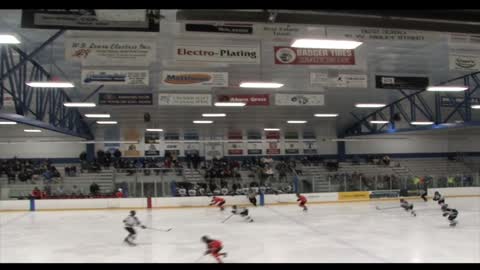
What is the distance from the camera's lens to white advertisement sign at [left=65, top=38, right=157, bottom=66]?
9117 millimetres

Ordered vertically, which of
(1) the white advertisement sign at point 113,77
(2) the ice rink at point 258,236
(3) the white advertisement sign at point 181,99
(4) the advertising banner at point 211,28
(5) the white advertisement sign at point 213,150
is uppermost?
(4) the advertising banner at point 211,28

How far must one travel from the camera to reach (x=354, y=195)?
2250 centimetres

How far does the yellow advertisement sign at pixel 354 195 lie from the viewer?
22.3 m

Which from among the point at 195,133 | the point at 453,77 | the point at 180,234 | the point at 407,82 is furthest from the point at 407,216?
the point at 195,133

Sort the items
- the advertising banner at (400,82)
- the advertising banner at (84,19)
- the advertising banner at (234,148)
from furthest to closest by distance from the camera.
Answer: the advertising banner at (234,148), the advertising banner at (400,82), the advertising banner at (84,19)

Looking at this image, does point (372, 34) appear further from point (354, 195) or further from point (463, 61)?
point (354, 195)

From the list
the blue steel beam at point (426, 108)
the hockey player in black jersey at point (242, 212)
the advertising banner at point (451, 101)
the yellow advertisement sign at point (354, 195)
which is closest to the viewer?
the hockey player in black jersey at point (242, 212)

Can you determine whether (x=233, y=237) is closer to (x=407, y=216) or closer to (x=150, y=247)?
(x=150, y=247)

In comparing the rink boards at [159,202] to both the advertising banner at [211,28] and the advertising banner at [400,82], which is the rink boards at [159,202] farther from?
the advertising banner at [211,28]

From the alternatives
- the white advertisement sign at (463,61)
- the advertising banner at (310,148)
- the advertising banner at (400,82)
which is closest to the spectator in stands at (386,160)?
the advertising banner at (310,148)

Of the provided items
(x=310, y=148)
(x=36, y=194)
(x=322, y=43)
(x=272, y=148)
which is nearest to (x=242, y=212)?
(x=322, y=43)

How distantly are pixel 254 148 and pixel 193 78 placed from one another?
61.4ft

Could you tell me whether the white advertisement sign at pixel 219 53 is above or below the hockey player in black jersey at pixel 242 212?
above

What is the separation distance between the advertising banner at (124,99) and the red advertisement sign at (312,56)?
7290 millimetres
